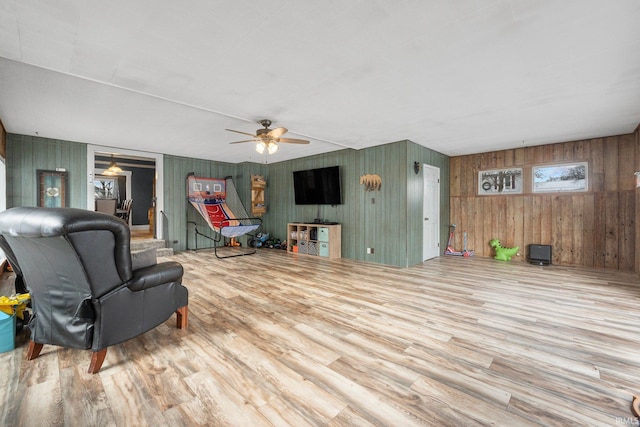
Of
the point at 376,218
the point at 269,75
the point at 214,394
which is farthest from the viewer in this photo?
the point at 376,218

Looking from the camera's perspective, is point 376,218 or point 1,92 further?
point 376,218

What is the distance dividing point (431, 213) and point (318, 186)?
2.70 meters

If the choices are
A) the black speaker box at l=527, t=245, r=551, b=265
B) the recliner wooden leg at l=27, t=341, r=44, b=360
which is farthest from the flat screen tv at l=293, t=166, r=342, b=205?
the recliner wooden leg at l=27, t=341, r=44, b=360

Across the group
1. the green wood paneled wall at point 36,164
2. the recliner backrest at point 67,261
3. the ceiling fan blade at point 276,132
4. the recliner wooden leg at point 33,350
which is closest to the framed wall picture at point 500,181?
the ceiling fan blade at point 276,132

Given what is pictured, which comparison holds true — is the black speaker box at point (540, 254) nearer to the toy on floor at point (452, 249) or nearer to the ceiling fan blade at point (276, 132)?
the toy on floor at point (452, 249)

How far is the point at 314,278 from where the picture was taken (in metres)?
4.39

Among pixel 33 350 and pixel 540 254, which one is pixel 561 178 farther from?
pixel 33 350

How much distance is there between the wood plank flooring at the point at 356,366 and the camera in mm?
1488

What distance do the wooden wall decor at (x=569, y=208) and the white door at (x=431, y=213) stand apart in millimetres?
872

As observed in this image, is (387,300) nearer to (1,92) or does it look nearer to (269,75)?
(269,75)

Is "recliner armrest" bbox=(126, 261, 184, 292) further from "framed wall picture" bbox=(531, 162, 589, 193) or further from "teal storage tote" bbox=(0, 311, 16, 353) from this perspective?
"framed wall picture" bbox=(531, 162, 589, 193)

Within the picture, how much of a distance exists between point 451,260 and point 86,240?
6125 mm

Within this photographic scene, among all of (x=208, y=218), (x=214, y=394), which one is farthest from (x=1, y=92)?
(x=214, y=394)

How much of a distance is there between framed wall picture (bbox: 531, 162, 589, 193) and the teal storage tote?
26.0 ft
